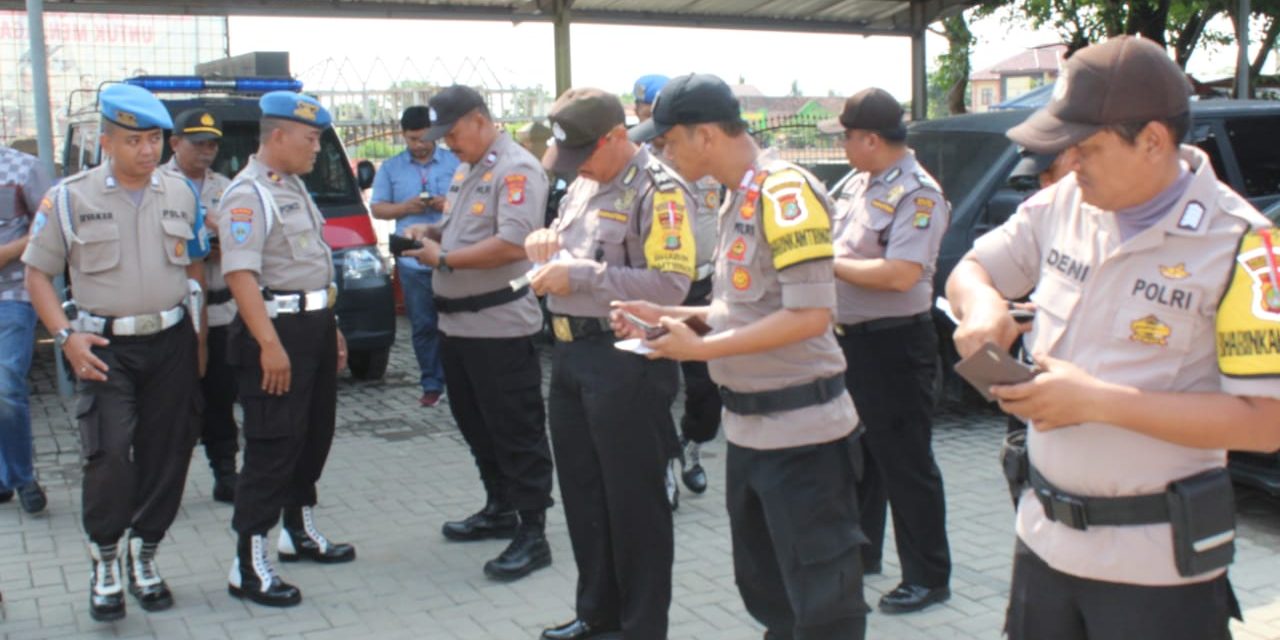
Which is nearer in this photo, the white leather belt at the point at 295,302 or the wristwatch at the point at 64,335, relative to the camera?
the wristwatch at the point at 64,335

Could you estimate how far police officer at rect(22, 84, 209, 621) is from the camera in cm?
458

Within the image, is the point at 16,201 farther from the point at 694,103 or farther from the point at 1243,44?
the point at 1243,44

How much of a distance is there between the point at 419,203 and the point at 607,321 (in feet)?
14.3

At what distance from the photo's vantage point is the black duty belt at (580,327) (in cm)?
404

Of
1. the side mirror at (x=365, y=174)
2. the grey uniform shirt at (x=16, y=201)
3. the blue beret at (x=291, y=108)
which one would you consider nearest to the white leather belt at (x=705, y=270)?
the blue beret at (x=291, y=108)

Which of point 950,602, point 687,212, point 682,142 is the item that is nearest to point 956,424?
point 950,602

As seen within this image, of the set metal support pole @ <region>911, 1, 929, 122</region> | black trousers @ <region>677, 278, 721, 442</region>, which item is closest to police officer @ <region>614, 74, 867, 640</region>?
black trousers @ <region>677, 278, 721, 442</region>

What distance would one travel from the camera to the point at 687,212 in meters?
4.00

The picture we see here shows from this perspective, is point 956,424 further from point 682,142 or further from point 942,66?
point 942,66

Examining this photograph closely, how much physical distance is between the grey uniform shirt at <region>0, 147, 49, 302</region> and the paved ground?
1.15 metres

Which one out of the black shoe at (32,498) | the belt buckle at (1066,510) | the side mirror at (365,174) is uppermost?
the side mirror at (365,174)

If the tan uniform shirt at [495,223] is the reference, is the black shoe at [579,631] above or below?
below

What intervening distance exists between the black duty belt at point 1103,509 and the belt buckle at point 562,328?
2.00 meters

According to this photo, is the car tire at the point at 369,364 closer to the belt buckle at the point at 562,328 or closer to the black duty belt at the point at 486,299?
the black duty belt at the point at 486,299
